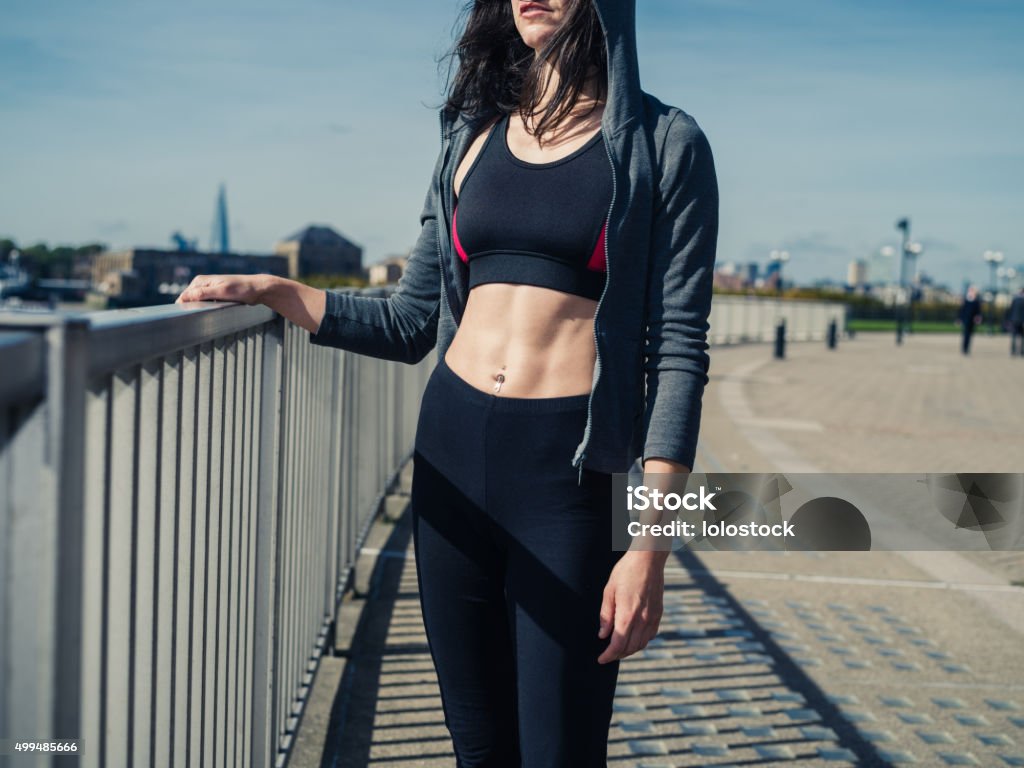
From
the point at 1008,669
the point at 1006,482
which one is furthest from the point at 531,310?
the point at 1008,669

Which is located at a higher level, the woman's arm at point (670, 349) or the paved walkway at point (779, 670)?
the woman's arm at point (670, 349)

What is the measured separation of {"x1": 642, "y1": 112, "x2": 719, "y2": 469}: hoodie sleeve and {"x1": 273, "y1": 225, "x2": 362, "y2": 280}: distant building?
309 feet

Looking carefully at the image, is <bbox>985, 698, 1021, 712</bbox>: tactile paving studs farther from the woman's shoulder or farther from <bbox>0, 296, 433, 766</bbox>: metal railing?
the woman's shoulder

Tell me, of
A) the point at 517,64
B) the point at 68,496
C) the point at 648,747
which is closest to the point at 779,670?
the point at 648,747

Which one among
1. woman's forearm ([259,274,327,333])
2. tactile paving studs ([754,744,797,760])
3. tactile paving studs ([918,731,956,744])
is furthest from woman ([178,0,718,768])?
tactile paving studs ([918,731,956,744])

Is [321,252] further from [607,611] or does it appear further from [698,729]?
[607,611]

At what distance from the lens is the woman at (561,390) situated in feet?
6.47

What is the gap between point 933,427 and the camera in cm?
1254

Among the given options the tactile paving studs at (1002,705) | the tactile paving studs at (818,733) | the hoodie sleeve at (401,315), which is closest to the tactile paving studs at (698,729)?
the tactile paving studs at (818,733)

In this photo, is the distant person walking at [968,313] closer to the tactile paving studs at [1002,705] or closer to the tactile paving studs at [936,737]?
the tactile paving studs at [1002,705]

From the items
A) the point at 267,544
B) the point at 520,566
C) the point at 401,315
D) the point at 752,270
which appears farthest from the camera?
the point at 752,270

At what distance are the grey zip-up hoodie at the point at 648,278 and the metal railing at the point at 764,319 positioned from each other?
29.3 meters

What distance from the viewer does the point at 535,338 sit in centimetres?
205

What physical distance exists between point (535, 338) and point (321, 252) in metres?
97.3
